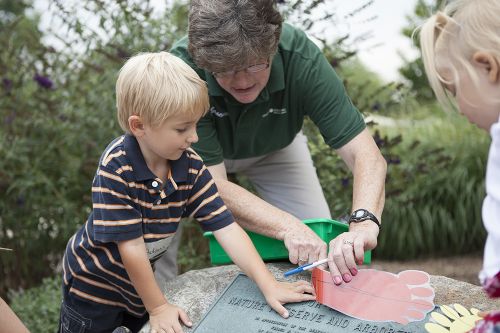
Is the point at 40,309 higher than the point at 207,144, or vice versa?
the point at 207,144

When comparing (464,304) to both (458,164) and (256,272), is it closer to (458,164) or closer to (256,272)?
(256,272)

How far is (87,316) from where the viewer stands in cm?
272

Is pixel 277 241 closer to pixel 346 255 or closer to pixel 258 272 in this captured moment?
pixel 258 272

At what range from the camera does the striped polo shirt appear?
2.40 m

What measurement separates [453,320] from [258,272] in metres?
0.66

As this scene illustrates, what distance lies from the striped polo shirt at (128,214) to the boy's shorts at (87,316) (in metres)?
0.03

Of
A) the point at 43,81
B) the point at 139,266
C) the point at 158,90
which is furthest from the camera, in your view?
the point at 43,81

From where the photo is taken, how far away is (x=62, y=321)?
2.82 meters

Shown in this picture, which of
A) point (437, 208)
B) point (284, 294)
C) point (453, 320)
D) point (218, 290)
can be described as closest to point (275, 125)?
point (218, 290)

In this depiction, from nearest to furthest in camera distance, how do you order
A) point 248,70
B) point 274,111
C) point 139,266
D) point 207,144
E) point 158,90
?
point 158,90, point 139,266, point 248,70, point 207,144, point 274,111

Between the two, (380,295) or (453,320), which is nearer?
(453,320)

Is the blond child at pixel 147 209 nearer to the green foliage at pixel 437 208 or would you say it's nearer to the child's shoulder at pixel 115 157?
the child's shoulder at pixel 115 157

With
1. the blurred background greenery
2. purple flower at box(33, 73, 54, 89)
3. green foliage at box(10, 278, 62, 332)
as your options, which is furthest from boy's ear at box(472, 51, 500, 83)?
purple flower at box(33, 73, 54, 89)

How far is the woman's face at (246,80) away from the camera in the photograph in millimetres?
2807
